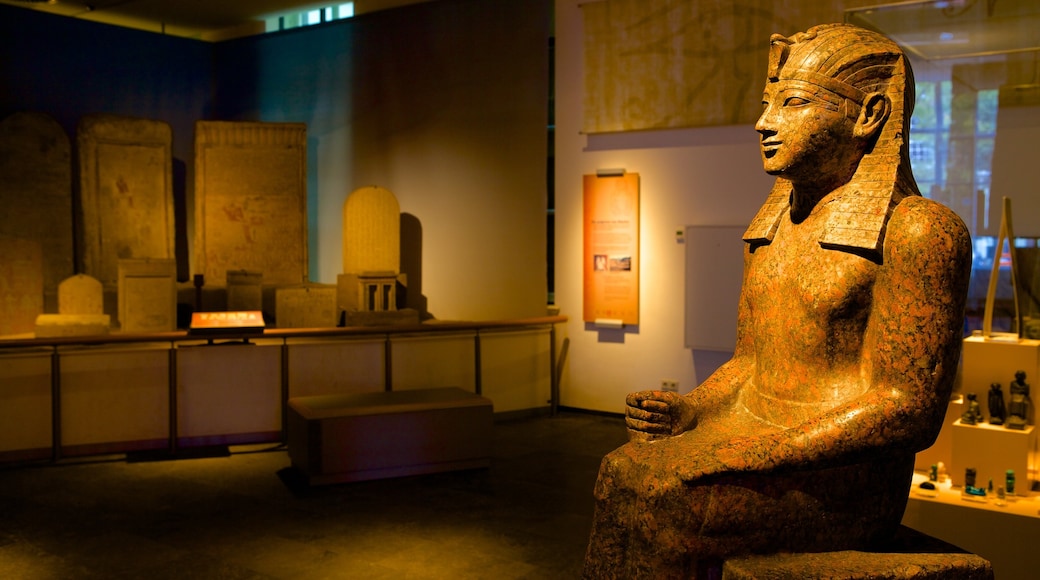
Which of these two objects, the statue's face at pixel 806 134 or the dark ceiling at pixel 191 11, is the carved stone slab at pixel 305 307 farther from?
the statue's face at pixel 806 134

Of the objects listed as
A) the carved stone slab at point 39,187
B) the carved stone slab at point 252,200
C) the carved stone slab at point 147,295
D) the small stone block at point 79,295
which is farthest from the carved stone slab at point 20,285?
the carved stone slab at point 252,200

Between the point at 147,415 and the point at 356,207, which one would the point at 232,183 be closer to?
the point at 356,207

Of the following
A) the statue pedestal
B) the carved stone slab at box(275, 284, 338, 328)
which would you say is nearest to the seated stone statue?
the statue pedestal

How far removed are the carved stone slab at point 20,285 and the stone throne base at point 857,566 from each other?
8621 millimetres

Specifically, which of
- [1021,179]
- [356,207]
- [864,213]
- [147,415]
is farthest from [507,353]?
[864,213]

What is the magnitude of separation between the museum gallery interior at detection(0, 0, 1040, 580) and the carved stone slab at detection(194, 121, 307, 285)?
0.03 m

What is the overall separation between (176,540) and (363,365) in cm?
278

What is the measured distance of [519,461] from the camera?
23.5 ft

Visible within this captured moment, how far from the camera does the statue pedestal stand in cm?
439

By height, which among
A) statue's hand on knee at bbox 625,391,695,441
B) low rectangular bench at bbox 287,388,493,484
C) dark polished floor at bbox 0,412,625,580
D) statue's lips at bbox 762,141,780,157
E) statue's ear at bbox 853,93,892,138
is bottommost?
dark polished floor at bbox 0,412,625,580

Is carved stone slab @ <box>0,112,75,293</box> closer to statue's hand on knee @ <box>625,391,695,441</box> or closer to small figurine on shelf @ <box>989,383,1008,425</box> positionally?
statue's hand on knee @ <box>625,391,695,441</box>

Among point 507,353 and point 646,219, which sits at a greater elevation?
point 646,219

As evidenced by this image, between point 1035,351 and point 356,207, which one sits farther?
point 356,207

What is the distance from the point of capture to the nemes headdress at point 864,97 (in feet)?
8.10
